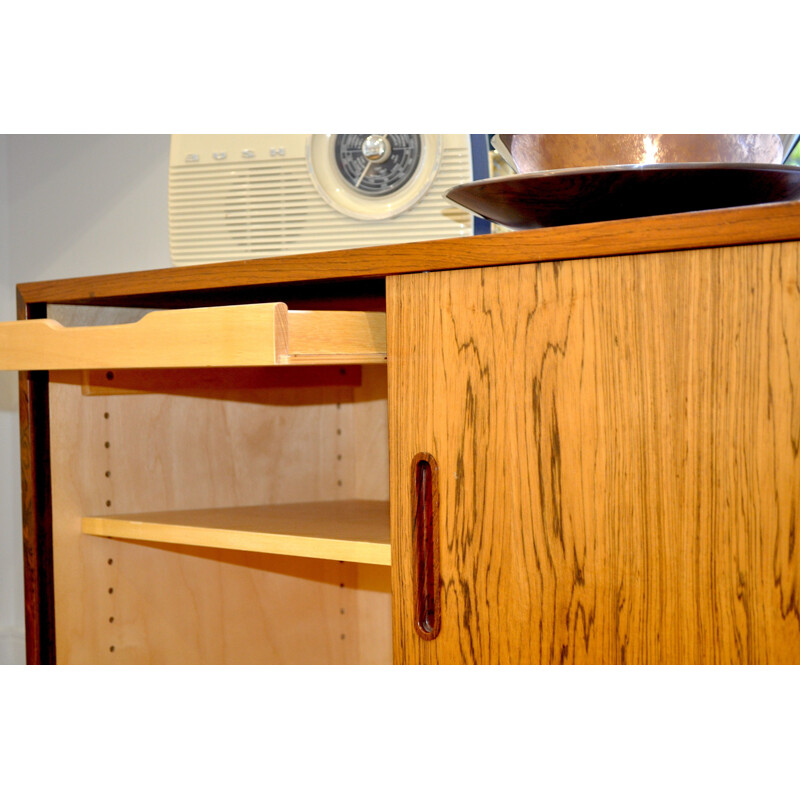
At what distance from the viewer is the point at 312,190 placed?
1.11m

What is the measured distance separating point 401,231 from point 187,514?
1.39 ft

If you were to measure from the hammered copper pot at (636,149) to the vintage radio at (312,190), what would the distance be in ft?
0.57

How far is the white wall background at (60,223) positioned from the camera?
1640 mm

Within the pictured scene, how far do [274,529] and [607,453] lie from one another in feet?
1.44

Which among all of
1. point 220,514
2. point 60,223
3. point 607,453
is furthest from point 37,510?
point 60,223

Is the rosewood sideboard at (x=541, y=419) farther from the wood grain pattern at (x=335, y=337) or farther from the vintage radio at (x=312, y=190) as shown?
the vintage radio at (x=312, y=190)

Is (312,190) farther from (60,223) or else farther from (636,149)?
(60,223)

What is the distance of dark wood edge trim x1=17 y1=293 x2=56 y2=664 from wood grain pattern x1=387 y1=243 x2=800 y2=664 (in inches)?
18.3

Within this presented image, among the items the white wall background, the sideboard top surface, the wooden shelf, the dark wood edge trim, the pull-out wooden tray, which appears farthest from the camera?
the white wall background

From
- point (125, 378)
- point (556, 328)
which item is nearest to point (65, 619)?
point (125, 378)

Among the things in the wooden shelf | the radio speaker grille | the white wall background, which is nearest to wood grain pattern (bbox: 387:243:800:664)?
the wooden shelf

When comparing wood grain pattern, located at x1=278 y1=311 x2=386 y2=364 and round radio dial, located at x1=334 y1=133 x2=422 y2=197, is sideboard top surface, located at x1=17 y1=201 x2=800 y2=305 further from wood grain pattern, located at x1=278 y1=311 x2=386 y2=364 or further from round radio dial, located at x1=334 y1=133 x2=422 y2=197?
round radio dial, located at x1=334 y1=133 x2=422 y2=197

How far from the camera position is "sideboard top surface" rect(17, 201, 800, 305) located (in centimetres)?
59

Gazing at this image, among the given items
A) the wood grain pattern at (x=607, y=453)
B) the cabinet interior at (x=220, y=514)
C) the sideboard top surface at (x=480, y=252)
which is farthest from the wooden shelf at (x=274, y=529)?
the sideboard top surface at (x=480, y=252)
